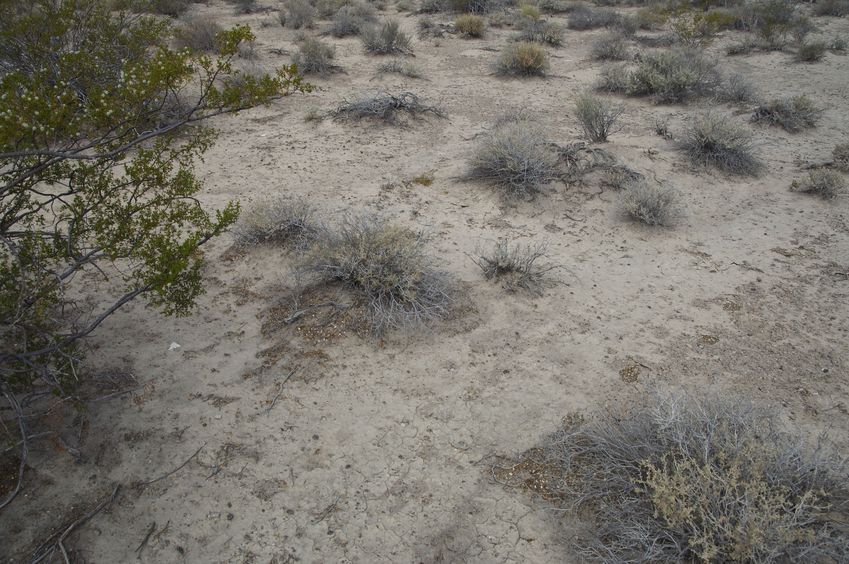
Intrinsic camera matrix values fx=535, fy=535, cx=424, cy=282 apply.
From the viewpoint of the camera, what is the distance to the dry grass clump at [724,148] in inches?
292

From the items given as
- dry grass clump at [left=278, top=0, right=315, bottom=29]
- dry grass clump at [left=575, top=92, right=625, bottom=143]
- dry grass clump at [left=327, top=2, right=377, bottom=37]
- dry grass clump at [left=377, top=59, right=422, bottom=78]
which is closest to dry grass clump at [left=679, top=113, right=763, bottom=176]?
dry grass clump at [left=575, top=92, right=625, bottom=143]

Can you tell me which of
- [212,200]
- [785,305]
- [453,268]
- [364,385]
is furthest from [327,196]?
[785,305]

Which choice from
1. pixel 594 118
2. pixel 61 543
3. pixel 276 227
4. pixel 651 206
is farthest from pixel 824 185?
pixel 61 543

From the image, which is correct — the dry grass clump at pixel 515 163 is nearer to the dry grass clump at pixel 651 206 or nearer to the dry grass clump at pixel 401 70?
the dry grass clump at pixel 651 206

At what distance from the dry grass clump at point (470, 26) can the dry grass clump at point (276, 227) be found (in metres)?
10.5

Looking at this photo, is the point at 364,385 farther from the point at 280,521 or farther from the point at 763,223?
the point at 763,223

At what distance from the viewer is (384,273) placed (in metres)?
4.69

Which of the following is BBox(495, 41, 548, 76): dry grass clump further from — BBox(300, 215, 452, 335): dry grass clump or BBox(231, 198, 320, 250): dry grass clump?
BBox(300, 215, 452, 335): dry grass clump

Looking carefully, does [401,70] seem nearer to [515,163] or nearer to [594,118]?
[594,118]

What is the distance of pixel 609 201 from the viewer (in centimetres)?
666

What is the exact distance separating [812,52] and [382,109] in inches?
397

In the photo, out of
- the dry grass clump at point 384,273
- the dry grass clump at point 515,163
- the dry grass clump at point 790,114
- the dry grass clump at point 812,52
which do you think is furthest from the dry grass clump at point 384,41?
the dry grass clump at point 812,52

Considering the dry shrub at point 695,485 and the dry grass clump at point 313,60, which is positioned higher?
the dry grass clump at point 313,60

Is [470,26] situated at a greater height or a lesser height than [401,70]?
greater
